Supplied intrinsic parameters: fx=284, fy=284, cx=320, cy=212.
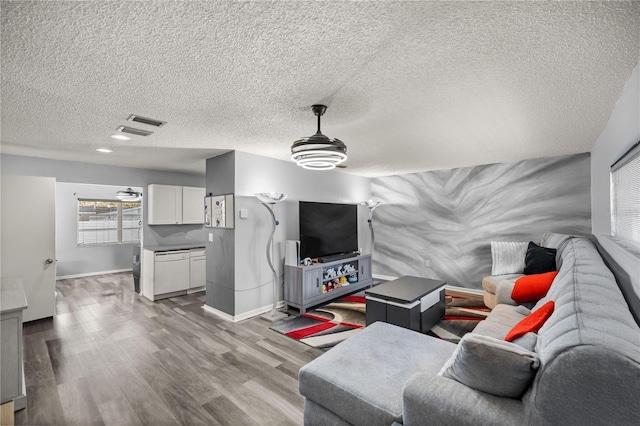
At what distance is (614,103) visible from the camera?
2414 mm

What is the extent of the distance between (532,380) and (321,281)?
11.8ft

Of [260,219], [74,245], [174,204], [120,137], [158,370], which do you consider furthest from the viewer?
[74,245]

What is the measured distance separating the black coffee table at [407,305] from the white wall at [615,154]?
67.3 inches

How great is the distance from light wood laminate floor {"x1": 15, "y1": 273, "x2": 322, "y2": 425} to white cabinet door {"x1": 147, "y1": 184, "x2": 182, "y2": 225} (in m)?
2.11

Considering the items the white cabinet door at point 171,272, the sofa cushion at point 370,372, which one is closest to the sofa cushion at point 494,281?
the sofa cushion at point 370,372

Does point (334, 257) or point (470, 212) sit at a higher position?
point (470, 212)

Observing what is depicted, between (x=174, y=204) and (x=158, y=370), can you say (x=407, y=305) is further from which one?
(x=174, y=204)

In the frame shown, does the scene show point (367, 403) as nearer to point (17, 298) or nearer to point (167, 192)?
point (17, 298)

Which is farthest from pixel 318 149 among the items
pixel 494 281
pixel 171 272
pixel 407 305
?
pixel 171 272

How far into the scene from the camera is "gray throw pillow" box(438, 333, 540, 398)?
1.10 metres

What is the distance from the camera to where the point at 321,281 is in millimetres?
4590

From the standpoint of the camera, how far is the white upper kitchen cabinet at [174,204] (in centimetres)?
591

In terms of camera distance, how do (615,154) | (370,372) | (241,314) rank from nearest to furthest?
(370,372) → (615,154) → (241,314)

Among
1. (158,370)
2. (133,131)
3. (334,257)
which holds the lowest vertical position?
(158,370)
